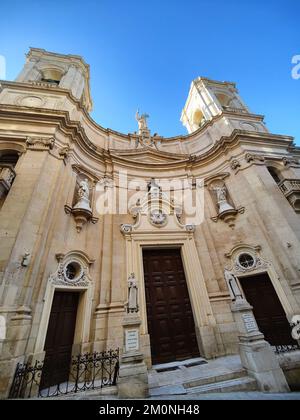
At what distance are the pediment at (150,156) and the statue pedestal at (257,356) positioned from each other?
9.32 metres

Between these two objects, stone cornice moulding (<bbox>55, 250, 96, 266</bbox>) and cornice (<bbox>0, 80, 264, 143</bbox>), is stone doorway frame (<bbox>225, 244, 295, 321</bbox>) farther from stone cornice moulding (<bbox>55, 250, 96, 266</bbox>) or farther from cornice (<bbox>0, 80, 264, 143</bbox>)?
cornice (<bbox>0, 80, 264, 143</bbox>)

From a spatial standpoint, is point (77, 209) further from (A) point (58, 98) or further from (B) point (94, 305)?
(A) point (58, 98)

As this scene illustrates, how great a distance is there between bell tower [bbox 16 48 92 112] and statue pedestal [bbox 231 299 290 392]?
14315mm

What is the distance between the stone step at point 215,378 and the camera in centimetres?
466

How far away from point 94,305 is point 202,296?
14.5ft

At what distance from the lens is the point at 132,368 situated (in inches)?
169

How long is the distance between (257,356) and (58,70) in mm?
19267

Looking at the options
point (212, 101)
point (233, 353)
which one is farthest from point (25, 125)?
point (212, 101)

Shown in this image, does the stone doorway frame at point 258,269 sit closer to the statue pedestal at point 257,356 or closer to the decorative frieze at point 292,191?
the statue pedestal at point 257,356

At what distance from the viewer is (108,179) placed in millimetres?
10641

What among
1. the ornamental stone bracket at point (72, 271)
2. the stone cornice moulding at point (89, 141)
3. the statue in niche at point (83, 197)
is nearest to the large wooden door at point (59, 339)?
the ornamental stone bracket at point (72, 271)

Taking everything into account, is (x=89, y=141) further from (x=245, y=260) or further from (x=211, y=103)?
(x=211, y=103)

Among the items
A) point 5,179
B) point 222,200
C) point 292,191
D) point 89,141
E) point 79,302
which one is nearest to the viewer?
point 5,179

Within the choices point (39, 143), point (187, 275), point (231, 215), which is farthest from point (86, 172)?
point (231, 215)
